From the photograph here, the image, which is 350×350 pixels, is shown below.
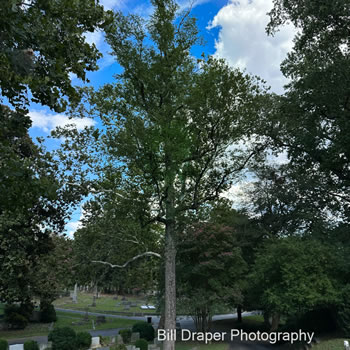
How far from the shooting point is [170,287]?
12.5 meters

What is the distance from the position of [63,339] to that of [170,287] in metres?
8.56

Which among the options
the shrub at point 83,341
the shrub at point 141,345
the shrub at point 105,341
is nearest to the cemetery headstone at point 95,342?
the shrub at point 83,341

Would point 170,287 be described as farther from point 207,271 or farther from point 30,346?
point 207,271

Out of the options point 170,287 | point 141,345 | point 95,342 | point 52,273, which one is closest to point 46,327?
point 52,273

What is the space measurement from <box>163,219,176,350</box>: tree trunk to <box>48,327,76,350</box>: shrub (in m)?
7.88

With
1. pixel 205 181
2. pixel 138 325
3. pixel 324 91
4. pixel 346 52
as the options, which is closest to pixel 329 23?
pixel 346 52

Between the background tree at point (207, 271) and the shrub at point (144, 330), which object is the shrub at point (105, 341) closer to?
the shrub at point (144, 330)

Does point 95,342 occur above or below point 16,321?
above

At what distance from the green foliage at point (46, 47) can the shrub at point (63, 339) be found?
1476 cm

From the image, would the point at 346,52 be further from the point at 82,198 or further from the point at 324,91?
the point at 82,198

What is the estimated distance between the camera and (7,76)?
20.8ft

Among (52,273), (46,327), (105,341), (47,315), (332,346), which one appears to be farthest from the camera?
(47,315)

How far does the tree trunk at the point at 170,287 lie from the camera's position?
39.0 feet

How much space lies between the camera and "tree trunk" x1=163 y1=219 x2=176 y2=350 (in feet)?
39.0
